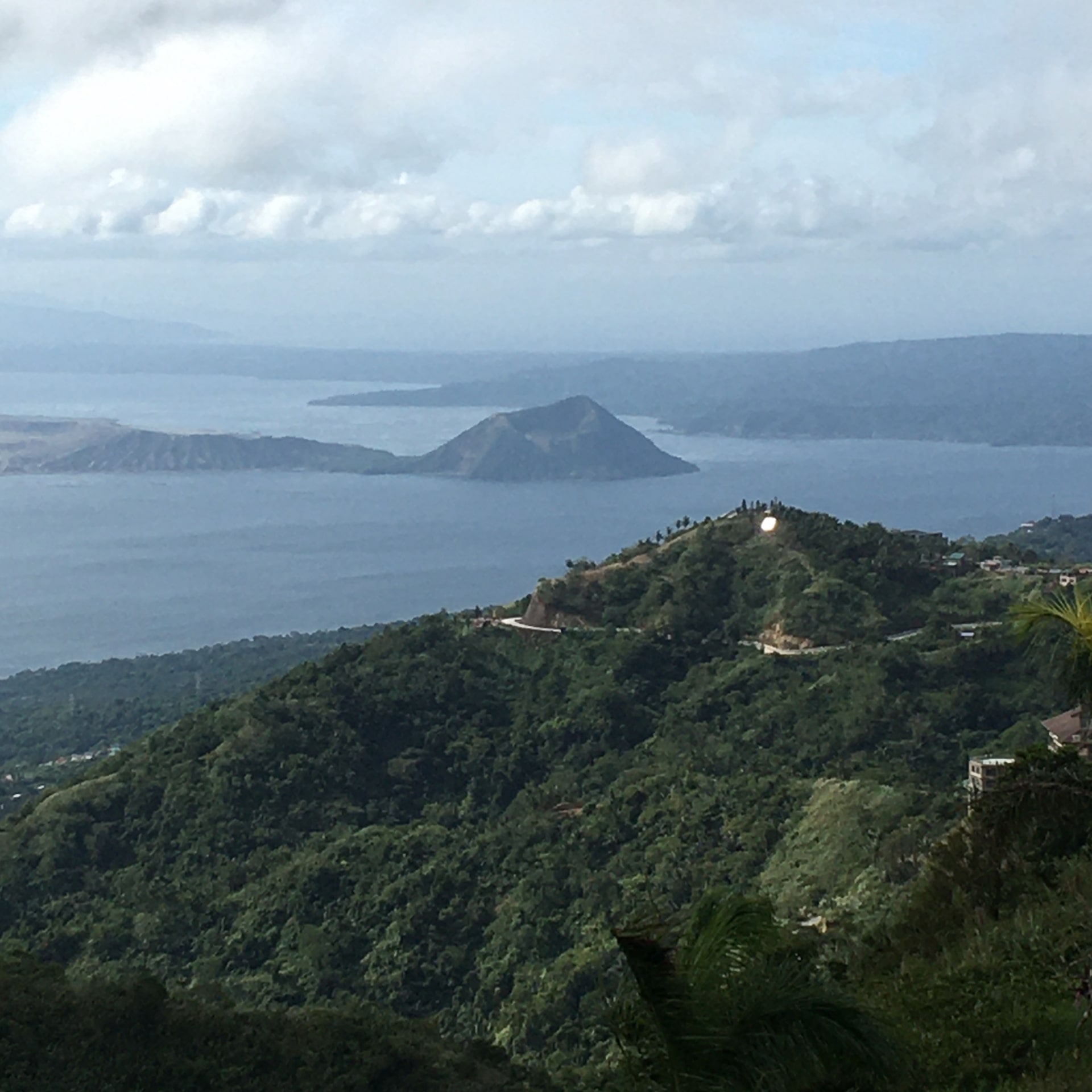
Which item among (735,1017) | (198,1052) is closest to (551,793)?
(198,1052)

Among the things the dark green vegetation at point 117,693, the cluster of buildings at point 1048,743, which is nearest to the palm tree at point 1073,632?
the cluster of buildings at point 1048,743

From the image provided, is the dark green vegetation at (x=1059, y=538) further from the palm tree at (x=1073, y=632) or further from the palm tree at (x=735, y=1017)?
the palm tree at (x=735, y=1017)

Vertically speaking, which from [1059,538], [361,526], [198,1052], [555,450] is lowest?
[361,526]

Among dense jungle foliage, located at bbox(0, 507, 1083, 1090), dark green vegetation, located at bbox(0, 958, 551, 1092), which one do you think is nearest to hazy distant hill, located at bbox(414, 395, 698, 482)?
dense jungle foliage, located at bbox(0, 507, 1083, 1090)

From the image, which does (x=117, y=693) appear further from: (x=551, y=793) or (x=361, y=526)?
(x=361, y=526)

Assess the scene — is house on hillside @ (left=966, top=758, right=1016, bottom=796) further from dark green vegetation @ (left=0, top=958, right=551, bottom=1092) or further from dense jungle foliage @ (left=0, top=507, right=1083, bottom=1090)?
dark green vegetation @ (left=0, top=958, right=551, bottom=1092)

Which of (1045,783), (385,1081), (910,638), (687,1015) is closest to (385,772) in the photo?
(910,638)

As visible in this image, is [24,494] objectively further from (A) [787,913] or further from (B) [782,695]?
(A) [787,913]
